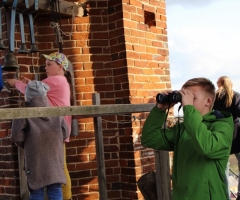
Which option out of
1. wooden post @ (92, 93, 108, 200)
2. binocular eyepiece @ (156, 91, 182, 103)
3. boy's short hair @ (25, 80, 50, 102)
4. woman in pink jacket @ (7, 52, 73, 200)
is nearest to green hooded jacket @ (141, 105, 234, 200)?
binocular eyepiece @ (156, 91, 182, 103)

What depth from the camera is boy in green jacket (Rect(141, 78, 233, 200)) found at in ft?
7.36

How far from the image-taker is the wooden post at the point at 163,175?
12.8 ft

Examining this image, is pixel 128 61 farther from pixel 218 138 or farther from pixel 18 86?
pixel 218 138

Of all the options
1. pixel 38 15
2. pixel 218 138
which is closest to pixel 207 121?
pixel 218 138

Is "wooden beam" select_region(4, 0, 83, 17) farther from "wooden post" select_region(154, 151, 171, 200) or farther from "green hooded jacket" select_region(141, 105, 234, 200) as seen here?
"green hooded jacket" select_region(141, 105, 234, 200)

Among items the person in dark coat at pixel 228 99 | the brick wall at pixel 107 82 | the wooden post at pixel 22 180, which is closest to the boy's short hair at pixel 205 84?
the brick wall at pixel 107 82

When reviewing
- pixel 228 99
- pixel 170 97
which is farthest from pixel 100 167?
pixel 228 99

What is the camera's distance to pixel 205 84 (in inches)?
96.6

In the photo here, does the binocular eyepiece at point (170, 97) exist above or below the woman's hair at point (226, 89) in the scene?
below

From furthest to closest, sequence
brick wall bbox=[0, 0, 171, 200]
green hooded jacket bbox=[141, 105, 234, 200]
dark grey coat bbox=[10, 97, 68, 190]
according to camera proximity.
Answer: brick wall bbox=[0, 0, 171, 200] < dark grey coat bbox=[10, 97, 68, 190] < green hooded jacket bbox=[141, 105, 234, 200]

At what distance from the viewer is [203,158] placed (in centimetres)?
233

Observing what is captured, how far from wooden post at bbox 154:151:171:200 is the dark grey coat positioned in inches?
40.3

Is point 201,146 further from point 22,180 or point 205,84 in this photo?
point 22,180

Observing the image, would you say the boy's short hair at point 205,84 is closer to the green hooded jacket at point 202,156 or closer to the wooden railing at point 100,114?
the green hooded jacket at point 202,156
